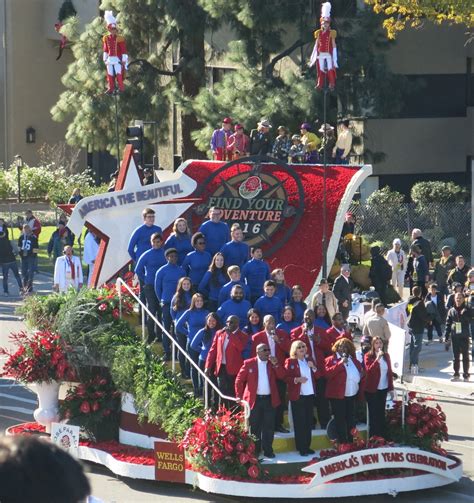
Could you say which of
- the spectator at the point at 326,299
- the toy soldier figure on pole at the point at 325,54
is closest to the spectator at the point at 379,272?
the toy soldier figure on pole at the point at 325,54

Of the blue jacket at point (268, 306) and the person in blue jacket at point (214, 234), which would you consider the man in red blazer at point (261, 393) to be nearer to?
the blue jacket at point (268, 306)

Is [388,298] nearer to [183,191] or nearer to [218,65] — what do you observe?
[183,191]

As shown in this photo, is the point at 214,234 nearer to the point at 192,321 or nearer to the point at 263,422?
the point at 192,321

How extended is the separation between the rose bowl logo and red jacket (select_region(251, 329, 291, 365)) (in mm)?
7107

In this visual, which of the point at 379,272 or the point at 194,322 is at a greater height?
the point at 194,322

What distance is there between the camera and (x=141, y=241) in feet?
54.2

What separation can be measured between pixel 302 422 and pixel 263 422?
457mm

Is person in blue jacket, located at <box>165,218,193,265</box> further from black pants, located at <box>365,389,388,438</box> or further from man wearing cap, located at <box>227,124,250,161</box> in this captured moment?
man wearing cap, located at <box>227,124,250,161</box>

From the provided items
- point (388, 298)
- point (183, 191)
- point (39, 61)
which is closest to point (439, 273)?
point (388, 298)

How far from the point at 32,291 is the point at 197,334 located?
48.9 ft

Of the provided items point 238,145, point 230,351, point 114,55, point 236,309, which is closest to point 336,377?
point 230,351

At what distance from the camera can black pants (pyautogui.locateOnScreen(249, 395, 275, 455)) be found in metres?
13.0

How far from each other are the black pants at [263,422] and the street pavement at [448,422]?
565 mm

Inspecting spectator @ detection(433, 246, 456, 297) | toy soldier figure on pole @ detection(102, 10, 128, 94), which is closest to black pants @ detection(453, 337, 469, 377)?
spectator @ detection(433, 246, 456, 297)
